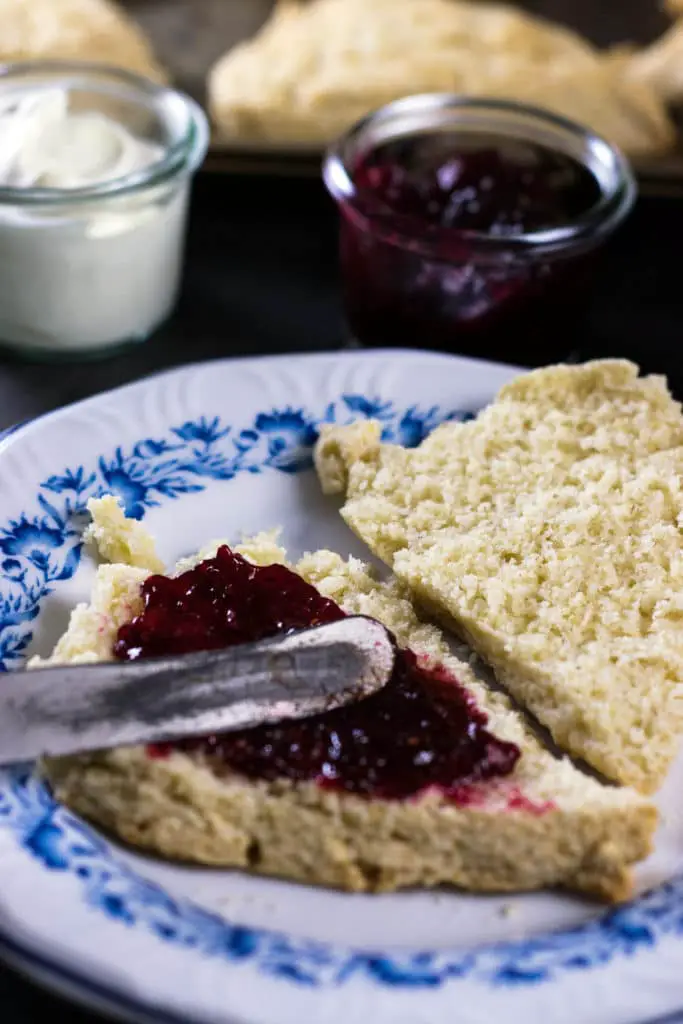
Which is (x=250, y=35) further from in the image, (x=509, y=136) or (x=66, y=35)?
(x=509, y=136)

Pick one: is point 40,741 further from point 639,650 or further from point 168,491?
point 639,650

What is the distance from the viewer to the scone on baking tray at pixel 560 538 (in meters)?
2.36

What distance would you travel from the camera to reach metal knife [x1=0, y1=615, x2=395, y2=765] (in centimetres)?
212

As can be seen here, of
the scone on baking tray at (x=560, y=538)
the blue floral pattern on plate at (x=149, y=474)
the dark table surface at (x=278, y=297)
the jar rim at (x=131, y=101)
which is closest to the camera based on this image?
the scone on baking tray at (x=560, y=538)

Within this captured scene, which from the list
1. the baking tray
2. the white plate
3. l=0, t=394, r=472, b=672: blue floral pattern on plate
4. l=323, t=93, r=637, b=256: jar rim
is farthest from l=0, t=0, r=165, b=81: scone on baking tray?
the white plate

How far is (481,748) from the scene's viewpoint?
2.19m

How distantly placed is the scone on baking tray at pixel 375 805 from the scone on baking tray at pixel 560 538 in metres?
0.21

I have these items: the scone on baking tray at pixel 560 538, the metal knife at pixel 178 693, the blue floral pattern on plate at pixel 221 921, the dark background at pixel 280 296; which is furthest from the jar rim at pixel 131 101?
the metal knife at pixel 178 693

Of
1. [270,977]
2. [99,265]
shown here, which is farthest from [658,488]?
[99,265]

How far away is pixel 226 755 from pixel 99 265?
6.09ft

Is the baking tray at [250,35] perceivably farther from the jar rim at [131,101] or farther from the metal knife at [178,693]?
the metal knife at [178,693]

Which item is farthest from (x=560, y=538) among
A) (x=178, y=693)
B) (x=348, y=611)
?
(x=178, y=693)

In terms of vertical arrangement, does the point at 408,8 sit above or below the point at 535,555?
above

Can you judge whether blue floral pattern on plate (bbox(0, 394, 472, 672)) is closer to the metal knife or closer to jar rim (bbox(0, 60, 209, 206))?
the metal knife
